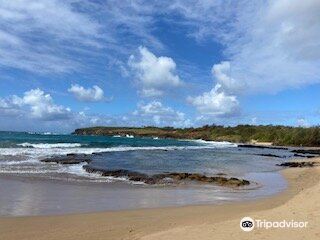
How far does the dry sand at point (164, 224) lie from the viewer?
1030cm

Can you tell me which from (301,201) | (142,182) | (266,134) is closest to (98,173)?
(142,182)

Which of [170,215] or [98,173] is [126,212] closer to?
[170,215]

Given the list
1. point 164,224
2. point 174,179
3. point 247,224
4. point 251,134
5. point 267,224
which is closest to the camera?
point 267,224

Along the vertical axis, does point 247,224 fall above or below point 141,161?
below

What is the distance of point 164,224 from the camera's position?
41.4 ft

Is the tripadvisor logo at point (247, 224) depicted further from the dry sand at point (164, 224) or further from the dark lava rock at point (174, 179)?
the dark lava rock at point (174, 179)

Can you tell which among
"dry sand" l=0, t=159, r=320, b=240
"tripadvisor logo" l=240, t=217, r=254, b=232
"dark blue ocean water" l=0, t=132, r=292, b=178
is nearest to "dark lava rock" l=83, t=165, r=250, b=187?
"dark blue ocean water" l=0, t=132, r=292, b=178

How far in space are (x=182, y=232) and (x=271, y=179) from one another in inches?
729

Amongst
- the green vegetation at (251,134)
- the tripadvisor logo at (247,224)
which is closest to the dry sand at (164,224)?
the tripadvisor logo at (247,224)

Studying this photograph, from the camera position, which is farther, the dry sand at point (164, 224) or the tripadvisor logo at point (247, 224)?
the tripadvisor logo at point (247, 224)

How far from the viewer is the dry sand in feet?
33.8

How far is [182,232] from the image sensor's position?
10.9 metres

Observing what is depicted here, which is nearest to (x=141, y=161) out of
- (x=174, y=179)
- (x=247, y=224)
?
(x=174, y=179)

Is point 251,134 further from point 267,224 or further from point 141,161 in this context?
point 267,224
